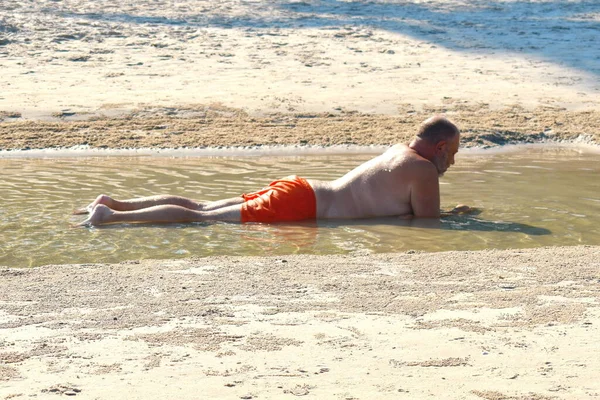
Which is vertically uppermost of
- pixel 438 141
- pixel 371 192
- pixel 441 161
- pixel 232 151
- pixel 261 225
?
pixel 438 141

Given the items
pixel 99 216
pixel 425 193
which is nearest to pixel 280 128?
pixel 425 193

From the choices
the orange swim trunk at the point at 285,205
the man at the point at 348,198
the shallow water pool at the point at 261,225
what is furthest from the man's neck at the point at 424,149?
the orange swim trunk at the point at 285,205

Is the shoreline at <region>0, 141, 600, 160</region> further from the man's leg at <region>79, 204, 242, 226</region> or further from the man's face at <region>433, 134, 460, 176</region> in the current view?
the man's face at <region>433, 134, 460, 176</region>

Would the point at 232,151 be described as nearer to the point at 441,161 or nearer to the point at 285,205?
the point at 285,205

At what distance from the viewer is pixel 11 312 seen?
4.14m

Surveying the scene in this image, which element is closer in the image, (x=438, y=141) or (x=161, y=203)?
(x=438, y=141)

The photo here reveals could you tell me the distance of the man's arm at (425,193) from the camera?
6715 mm

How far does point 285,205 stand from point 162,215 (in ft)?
2.87

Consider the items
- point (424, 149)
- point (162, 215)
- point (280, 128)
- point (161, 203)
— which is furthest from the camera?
point (280, 128)

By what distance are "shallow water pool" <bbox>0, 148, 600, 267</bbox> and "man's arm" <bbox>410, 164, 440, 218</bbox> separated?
4.9 inches

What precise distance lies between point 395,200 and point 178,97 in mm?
6095

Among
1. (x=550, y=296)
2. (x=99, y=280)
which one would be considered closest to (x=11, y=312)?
(x=99, y=280)

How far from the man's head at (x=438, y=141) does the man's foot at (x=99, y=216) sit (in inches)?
88.5

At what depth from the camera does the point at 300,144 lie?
1100cm
